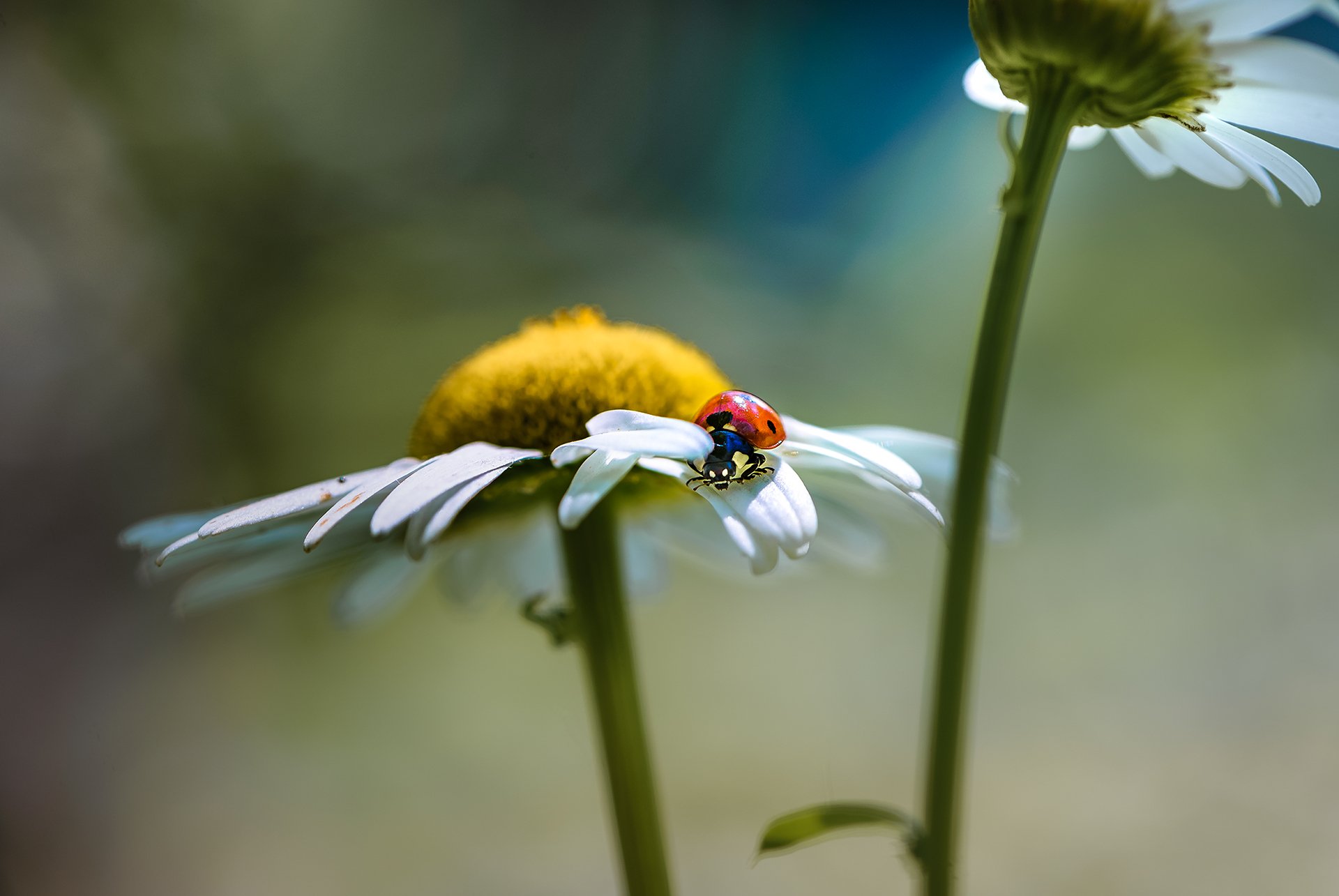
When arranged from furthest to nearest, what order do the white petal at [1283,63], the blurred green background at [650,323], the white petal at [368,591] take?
the blurred green background at [650,323]
the white petal at [368,591]
the white petal at [1283,63]

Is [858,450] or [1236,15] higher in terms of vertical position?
[1236,15]

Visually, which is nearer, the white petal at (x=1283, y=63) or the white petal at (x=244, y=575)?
the white petal at (x=1283, y=63)

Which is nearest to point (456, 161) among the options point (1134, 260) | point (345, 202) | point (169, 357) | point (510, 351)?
point (345, 202)

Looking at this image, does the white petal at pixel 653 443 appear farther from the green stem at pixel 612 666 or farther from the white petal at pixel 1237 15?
the white petal at pixel 1237 15

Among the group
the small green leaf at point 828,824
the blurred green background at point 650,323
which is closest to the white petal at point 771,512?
the small green leaf at point 828,824

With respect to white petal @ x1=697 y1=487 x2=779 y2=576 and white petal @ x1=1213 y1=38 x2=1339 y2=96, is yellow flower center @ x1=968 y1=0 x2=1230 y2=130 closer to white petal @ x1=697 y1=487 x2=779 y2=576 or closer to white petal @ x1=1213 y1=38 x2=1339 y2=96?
white petal @ x1=1213 y1=38 x2=1339 y2=96

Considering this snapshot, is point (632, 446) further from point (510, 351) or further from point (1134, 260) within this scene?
point (1134, 260)

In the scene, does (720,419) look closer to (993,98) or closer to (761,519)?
(761,519)

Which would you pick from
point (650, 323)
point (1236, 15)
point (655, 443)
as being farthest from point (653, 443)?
point (650, 323)
